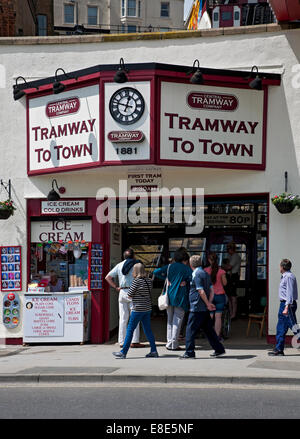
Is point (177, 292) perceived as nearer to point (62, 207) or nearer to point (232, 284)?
point (62, 207)

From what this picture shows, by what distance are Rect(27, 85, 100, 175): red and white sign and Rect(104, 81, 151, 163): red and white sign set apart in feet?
0.88

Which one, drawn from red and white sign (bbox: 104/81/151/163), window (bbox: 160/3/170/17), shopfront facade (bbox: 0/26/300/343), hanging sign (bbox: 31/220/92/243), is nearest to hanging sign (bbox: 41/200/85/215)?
shopfront facade (bbox: 0/26/300/343)

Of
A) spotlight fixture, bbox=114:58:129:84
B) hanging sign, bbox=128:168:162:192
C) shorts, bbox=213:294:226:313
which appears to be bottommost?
shorts, bbox=213:294:226:313

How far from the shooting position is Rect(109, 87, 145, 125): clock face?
12789 millimetres

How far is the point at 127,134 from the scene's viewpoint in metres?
12.8

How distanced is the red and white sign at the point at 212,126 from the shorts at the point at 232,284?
11.8ft

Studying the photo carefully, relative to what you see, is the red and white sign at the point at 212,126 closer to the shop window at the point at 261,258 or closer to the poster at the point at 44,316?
the poster at the point at 44,316

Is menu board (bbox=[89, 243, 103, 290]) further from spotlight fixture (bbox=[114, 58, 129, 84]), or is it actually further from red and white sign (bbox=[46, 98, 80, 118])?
spotlight fixture (bbox=[114, 58, 129, 84])

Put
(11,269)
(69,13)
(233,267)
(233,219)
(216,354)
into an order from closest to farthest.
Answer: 1. (216,354)
2. (11,269)
3. (233,267)
4. (233,219)
5. (69,13)

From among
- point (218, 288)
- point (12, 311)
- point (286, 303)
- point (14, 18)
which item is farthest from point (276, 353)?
point (14, 18)

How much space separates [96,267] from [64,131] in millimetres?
2935

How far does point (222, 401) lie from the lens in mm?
8492

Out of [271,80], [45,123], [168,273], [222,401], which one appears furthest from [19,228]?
[222,401]
